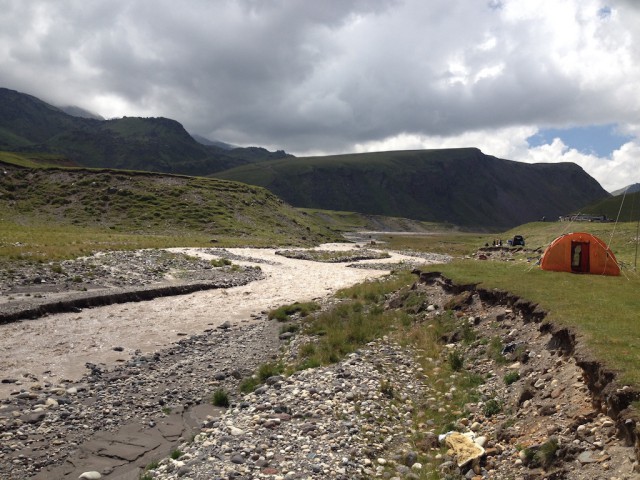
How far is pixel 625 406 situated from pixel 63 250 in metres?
48.0

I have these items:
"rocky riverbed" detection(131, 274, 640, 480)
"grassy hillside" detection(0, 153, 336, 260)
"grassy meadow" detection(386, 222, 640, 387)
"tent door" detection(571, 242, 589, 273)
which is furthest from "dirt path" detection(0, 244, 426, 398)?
"grassy hillside" detection(0, 153, 336, 260)

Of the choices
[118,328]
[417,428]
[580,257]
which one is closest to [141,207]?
[118,328]

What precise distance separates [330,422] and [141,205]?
98.0 m

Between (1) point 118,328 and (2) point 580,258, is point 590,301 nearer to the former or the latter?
(2) point 580,258

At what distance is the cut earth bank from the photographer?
Answer: 1038cm

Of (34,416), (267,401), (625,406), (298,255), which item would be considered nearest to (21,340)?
(34,416)

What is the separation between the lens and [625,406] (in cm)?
938

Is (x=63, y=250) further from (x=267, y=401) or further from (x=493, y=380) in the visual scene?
(x=493, y=380)

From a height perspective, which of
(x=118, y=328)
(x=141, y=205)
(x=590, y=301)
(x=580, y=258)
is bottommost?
(x=118, y=328)

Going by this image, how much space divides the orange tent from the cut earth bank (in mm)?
11848

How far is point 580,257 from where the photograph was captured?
28.9m

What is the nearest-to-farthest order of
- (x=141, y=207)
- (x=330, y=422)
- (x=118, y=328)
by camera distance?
(x=330, y=422)
(x=118, y=328)
(x=141, y=207)

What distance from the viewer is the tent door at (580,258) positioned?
28781 mm

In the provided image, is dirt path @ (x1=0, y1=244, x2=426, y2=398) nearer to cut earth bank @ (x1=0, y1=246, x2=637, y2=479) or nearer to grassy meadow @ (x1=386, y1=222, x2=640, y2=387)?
cut earth bank @ (x1=0, y1=246, x2=637, y2=479)
